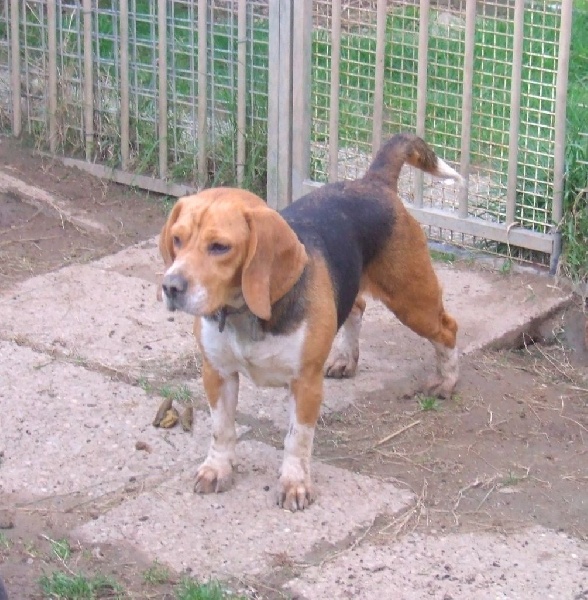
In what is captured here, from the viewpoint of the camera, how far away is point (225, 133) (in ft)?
25.7

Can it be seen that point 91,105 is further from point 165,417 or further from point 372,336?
point 165,417

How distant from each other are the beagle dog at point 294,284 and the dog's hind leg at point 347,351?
2 cm

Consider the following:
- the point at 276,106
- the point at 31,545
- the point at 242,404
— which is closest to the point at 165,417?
the point at 242,404

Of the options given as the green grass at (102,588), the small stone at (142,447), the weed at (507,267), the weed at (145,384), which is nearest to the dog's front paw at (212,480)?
the small stone at (142,447)

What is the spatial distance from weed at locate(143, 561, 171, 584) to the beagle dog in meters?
0.55

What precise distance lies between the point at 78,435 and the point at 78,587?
1.20 m

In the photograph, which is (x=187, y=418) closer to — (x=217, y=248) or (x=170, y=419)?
(x=170, y=419)

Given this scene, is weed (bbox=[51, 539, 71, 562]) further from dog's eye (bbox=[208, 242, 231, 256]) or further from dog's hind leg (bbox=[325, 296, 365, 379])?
dog's hind leg (bbox=[325, 296, 365, 379])

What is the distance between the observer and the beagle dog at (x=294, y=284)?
4.13 metres

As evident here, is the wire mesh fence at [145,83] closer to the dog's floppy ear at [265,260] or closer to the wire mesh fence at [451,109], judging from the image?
the wire mesh fence at [451,109]

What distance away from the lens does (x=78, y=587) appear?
4027 mm

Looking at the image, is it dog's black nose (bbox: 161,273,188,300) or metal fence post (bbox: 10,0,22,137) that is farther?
metal fence post (bbox: 10,0,22,137)

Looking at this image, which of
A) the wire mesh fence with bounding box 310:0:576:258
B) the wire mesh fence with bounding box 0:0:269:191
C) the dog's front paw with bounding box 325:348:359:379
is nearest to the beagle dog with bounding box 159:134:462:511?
the dog's front paw with bounding box 325:348:359:379

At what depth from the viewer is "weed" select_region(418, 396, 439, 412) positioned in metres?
5.52
